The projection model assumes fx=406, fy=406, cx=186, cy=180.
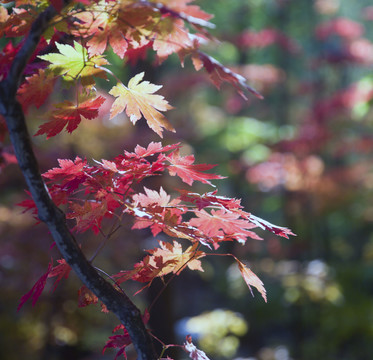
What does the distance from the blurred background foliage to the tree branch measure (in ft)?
4.99

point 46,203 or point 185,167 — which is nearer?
point 46,203

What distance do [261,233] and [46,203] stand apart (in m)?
9.45

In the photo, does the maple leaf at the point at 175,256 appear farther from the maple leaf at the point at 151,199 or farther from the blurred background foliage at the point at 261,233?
the blurred background foliage at the point at 261,233

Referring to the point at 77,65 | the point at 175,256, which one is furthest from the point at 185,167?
the point at 77,65

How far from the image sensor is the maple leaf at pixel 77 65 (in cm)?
92

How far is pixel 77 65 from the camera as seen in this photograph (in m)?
0.94

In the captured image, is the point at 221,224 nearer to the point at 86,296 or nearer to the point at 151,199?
the point at 151,199

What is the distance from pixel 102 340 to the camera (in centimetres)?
474

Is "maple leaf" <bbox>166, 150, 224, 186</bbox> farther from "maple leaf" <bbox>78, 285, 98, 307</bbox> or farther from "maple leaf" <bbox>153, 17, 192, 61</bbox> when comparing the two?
"maple leaf" <bbox>78, 285, 98, 307</bbox>

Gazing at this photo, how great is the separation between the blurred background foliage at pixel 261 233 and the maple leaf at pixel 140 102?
1.35 m

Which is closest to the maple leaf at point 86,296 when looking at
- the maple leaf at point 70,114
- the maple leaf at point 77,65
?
the maple leaf at point 70,114

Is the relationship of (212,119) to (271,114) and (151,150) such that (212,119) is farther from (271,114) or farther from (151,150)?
(151,150)

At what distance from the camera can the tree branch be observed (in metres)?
0.77

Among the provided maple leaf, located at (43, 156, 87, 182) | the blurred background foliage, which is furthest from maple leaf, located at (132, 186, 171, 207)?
the blurred background foliage
